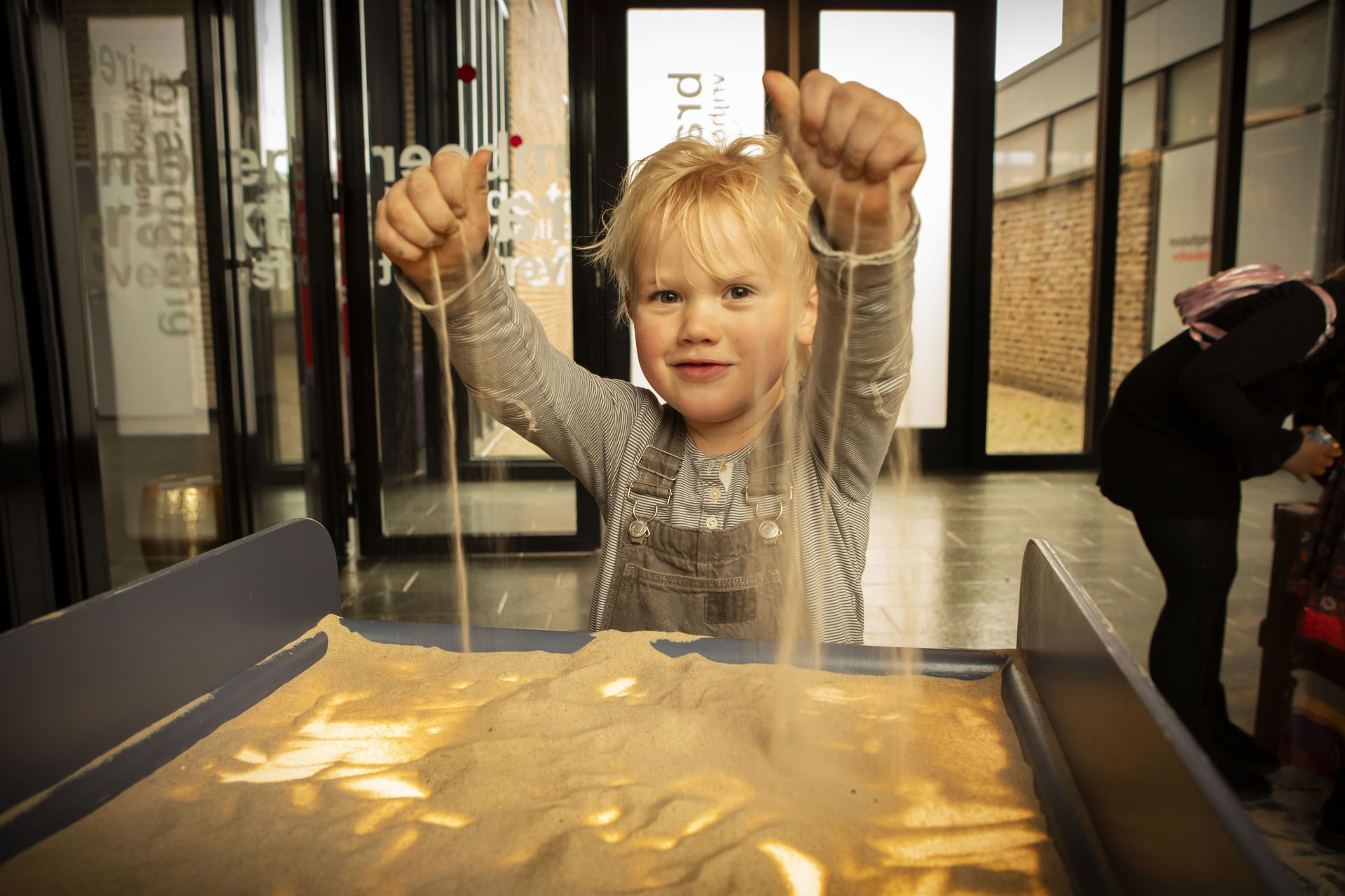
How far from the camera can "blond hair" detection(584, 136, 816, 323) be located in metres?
0.99

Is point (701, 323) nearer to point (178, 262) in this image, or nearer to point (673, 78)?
point (178, 262)

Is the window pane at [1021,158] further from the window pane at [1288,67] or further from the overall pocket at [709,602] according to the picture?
the overall pocket at [709,602]

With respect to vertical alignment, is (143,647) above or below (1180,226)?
below

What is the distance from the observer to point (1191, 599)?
1748mm

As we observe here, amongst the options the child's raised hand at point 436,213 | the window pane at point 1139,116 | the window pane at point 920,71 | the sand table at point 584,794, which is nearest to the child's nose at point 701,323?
the child's raised hand at point 436,213

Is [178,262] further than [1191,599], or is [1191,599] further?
[178,262]

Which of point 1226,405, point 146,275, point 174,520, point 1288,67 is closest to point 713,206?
point 1226,405

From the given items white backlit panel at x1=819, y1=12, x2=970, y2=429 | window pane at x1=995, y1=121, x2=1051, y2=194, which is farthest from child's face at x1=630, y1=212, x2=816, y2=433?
window pane at x1=995, y1=121, x2=1051, y2=194

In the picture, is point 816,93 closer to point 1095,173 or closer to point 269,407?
point 269,407

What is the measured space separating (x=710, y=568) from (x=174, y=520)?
6.93ft

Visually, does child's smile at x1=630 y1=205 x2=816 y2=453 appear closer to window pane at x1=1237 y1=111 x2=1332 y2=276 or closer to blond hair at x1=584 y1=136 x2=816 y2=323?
blond hair at x1=584 y1=136 x2=816 y2=323

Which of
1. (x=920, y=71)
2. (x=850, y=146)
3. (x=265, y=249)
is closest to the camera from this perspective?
(x=850, y=146)

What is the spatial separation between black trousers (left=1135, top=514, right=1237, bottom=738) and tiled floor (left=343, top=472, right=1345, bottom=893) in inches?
9.3

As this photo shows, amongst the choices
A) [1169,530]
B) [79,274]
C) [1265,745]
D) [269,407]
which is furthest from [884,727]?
[269,407]
